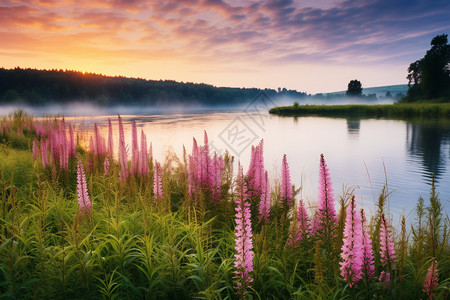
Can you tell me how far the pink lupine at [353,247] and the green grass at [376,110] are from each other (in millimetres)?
64813

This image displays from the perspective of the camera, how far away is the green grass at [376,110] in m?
58.1

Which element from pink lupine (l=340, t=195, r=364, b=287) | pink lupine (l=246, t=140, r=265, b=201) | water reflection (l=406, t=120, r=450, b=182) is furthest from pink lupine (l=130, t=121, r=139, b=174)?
water reflection (l=406, t=120, r=450, b=182)

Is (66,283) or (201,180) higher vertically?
(201,180)

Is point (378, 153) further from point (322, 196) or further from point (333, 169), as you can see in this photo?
point (322, 196)

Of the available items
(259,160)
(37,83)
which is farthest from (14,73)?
(259,160)

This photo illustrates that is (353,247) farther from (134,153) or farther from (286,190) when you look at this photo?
(134,153)

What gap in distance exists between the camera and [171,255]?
3.78 metres

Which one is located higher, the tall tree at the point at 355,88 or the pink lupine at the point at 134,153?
the tall tree at the point at 355,88

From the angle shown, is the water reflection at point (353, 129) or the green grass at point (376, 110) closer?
the water reflection at point (353, 129)

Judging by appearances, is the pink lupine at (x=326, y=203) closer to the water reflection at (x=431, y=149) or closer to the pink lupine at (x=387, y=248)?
the pink lupine at (x=387, y=248)

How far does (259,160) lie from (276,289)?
299 centimetres

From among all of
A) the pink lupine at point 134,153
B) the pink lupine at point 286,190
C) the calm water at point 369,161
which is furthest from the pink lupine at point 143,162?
the pink lupine at point 286,190

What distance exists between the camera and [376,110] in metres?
71.4

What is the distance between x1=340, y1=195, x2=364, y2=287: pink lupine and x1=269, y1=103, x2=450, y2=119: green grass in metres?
64.8
